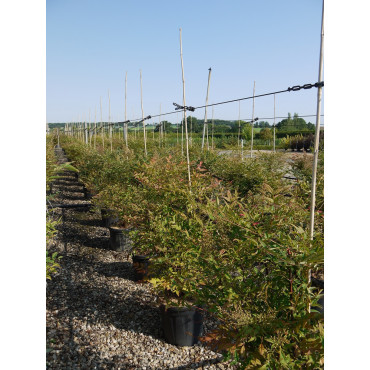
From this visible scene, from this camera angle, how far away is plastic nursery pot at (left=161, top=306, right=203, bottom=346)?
2.91 metres

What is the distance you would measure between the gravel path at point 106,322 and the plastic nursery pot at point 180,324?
0.06 meters

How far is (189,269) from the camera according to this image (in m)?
2.65

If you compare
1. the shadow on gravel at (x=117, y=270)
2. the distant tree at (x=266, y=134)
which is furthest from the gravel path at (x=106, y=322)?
the distant tree at (x=266, y=134)

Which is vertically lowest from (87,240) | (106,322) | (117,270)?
(106,322)

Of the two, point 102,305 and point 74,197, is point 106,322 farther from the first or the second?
point 74,197

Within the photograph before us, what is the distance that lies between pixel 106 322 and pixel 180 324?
2.74 feet

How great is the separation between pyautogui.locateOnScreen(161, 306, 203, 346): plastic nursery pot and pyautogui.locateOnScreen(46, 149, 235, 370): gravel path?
64 mm

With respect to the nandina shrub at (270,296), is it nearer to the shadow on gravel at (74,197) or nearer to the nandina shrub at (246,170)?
the nandina shrub at (246,170)

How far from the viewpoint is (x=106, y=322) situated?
326cm

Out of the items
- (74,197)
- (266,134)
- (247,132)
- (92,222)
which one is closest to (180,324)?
(92,222)
